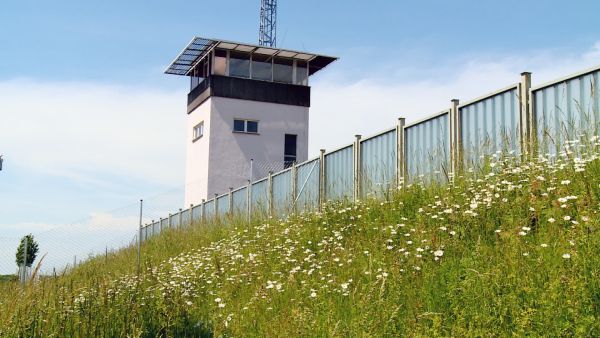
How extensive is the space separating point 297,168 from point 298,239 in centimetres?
581

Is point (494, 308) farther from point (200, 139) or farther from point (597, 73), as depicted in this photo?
point (200, 139)

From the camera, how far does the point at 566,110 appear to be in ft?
32.0

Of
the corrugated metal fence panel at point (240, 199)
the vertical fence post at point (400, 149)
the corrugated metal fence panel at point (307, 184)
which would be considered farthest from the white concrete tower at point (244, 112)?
the vertical fence post at point (400, 149)

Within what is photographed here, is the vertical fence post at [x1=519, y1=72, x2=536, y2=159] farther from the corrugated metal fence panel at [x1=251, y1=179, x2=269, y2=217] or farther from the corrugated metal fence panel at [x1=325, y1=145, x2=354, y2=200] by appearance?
the corrugated metal fence panel at [x1=251, y1=179, x2=269, y2=217]

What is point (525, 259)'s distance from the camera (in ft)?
22.6

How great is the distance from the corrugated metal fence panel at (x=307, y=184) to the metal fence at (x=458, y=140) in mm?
23

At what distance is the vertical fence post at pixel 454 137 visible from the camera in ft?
36.2

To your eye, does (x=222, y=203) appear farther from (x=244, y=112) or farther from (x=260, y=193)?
(x=244, y=112)

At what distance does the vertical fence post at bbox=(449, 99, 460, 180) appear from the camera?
36.2 ft

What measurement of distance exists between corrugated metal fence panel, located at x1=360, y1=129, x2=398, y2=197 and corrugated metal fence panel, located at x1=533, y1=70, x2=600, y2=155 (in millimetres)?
3050

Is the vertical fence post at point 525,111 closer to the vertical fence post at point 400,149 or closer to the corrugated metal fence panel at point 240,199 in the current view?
the vertical fence post at point 400,149

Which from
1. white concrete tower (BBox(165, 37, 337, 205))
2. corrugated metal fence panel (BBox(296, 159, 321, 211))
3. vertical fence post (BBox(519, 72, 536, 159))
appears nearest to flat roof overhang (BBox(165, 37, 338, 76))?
white concrete tower (BBox(165, 37, 337, 205))

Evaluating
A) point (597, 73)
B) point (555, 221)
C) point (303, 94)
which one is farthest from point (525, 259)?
point (303, 94)

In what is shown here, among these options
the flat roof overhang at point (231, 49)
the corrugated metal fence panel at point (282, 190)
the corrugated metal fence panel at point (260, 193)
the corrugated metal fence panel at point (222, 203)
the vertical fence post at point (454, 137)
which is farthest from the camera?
the flat roof overhang at point (231, 49)
